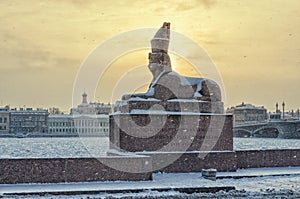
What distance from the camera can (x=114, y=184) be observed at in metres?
17.9

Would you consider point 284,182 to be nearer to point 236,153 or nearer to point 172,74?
point 236,153

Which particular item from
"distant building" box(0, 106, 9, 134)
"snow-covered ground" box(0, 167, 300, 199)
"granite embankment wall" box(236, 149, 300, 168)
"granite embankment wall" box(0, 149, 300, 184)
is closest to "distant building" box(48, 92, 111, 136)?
"distant building" box(0, 106, 9, 134)

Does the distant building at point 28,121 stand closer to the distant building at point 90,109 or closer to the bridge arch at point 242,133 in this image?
the distant building at point 90,109

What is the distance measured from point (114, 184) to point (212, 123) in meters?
6.54

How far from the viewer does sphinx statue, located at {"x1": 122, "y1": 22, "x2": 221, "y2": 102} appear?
22.8 m

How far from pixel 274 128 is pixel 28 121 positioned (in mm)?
63802

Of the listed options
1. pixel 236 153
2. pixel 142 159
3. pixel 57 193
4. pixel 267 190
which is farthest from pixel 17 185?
pixel 236 153

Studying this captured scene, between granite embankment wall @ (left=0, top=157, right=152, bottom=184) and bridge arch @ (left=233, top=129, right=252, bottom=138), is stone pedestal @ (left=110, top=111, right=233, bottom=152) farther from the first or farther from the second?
bridge arch @ (left=233, top=129, right=252, bottom=138)

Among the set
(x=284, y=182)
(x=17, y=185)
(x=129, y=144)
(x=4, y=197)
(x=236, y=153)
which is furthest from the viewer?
(x=236, y=153)

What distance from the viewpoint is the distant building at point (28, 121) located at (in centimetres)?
13012

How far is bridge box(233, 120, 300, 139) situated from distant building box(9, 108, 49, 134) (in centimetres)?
5076

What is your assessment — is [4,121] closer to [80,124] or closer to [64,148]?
[80,124]

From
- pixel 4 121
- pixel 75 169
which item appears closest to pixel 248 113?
pixel 4 121

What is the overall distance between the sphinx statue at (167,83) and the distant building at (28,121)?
109 metres
